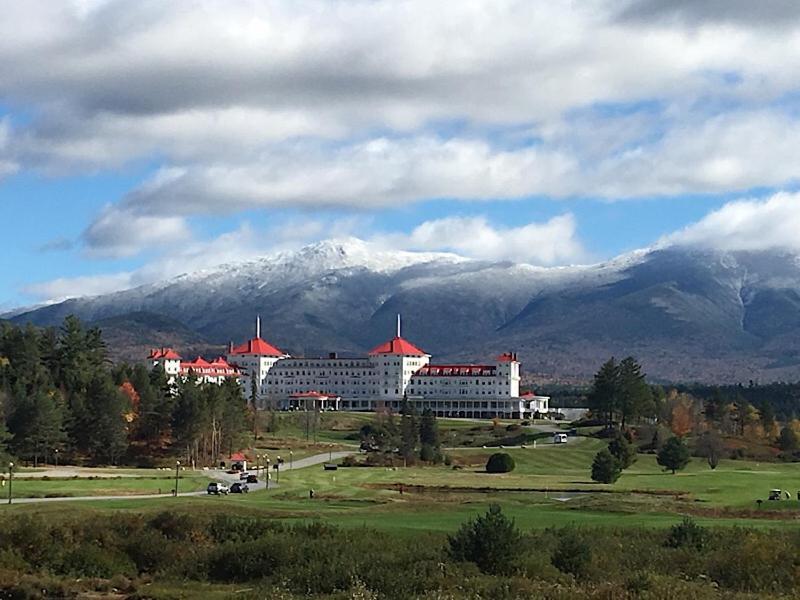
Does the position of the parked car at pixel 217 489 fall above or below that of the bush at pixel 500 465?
below

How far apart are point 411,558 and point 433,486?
56075 mm

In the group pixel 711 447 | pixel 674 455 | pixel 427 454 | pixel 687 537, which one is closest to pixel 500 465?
pixel 427 454

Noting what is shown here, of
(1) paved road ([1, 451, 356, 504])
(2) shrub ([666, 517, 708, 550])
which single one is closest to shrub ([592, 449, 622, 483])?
(1) paved road ([1, 451, 356, 504])

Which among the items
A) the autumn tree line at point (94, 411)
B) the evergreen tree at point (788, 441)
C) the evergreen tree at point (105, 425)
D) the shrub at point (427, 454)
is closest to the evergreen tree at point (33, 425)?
the autumn tree line at point (94, 411)

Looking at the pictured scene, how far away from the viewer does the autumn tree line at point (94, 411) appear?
112m

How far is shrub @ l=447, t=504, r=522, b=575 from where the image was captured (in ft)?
120

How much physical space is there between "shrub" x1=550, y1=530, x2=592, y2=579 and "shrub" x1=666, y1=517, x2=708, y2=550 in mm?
5724

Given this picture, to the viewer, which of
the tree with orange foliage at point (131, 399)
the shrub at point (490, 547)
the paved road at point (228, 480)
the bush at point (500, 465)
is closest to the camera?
the shrub at point (490, 547)

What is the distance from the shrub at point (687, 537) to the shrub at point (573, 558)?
572 cm

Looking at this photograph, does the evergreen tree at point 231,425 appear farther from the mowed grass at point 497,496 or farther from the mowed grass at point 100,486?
the mowed grass at point 100,486

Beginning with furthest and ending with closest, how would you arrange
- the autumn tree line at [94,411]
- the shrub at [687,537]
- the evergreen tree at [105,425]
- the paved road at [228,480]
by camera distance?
1. the evergreen tree at [105,425]
2. the autumn tree line at [94,411]
3. the paved road at [228,480]
4. the shrub at [687,537]

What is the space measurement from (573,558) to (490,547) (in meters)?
2.85

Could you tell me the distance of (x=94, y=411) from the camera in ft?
389

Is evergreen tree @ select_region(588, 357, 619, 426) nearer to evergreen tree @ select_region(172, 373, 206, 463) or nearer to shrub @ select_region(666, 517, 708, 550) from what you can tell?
evergreen tree @ select_region(172, 373, 206, 463)
